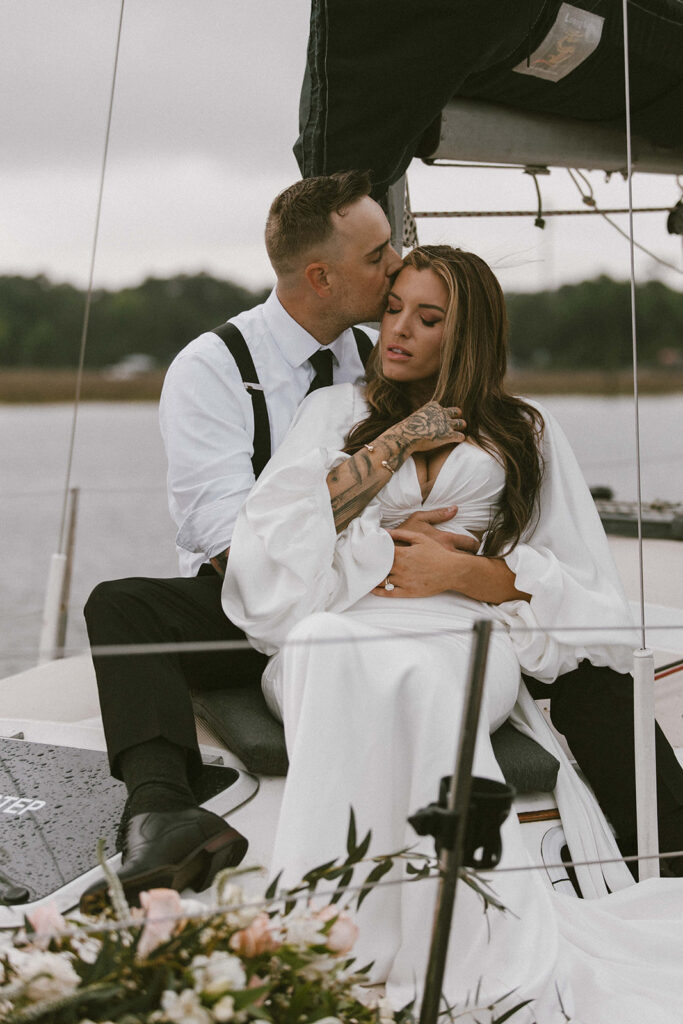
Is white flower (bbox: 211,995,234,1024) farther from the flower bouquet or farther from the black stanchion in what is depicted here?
the black stanchion

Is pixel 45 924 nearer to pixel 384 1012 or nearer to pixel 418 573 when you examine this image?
pixel 384 1012

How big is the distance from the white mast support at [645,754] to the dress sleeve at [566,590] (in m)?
0.16

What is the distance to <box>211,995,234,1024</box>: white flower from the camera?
82 cm

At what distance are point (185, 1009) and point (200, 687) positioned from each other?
1112 millimetres

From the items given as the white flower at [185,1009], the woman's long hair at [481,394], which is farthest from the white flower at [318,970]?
the woman's long hair at [481,394]

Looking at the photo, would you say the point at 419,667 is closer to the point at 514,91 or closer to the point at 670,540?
the point at 514,91

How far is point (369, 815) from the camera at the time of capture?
131cm

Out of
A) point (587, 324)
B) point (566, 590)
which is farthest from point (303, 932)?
point (587, 324)

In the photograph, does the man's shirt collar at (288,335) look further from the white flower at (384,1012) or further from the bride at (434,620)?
the white flower at (384,1012)

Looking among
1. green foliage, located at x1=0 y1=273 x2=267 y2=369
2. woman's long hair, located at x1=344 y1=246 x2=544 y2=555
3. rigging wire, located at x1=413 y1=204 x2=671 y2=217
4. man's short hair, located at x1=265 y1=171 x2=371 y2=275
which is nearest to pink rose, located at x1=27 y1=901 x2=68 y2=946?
woman's long hair, located at x1=344 y1=246 x2=544 y2=555

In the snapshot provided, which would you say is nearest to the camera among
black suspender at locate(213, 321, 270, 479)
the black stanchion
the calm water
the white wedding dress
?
the black stanchion

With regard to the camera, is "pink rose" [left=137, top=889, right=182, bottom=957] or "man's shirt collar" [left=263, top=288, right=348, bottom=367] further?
"man's shirt collar" [left=263, top=288, right=348, bottom=367]

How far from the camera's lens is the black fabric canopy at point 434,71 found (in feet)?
6.66

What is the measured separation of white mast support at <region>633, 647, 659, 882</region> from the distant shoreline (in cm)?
78
